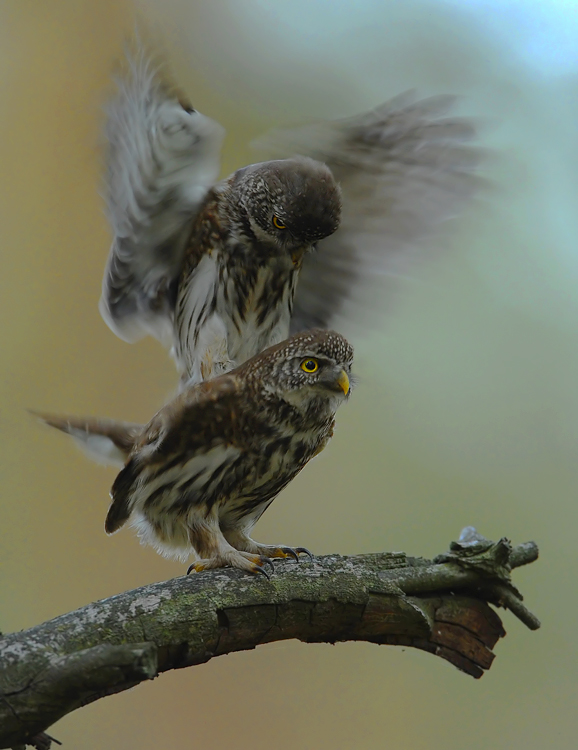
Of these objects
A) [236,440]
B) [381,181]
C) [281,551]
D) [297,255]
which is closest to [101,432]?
[236,440]

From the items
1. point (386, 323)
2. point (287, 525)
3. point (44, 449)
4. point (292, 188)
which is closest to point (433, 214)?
point (386, 323)

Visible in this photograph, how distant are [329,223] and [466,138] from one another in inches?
22.0

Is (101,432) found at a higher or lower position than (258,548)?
higher

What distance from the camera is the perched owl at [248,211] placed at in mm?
1927

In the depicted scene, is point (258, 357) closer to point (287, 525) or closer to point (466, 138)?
point (466, 138)

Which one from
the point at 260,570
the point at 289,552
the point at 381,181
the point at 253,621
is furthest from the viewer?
the point at 381,181

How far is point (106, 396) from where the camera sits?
3406 millimetres

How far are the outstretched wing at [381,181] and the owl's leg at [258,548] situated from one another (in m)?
0.73

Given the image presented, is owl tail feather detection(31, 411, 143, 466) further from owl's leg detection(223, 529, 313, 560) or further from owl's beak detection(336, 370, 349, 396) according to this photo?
owl's beak detection(336, 370, 349, 396)

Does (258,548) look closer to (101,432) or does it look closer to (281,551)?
(281,551)

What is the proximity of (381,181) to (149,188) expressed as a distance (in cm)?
66

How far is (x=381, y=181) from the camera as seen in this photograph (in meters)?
2.18

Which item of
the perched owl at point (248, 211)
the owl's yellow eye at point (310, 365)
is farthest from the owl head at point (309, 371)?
the perched owl at point (248, 211)

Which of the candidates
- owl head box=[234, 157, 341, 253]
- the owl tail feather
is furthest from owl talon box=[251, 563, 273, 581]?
owl head box=[234, 157, 341, 253]
